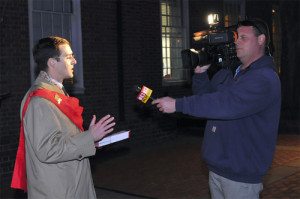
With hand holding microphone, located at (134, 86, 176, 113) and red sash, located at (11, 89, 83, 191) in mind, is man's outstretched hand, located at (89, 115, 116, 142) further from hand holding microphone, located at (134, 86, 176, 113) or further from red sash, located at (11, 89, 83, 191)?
hand holding microphone, located at (134, 86, 176, 113)

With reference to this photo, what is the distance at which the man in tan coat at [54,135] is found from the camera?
3.21m

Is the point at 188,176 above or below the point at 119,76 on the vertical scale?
below

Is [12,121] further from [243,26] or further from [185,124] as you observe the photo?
[185,124]

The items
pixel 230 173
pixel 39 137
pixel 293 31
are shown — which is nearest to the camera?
pixel 39 137

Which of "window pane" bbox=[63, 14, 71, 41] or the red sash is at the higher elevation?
"window pane" bbox=[63, 14, 71, 41]

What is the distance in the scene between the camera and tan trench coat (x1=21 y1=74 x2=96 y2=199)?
320 cm

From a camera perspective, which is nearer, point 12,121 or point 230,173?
point 230,173

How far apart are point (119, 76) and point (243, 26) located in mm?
7440

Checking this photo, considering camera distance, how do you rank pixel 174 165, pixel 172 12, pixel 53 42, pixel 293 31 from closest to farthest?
pixel 53 42 → pixel 174 165 → pixel 172 12 → pixel 293 31

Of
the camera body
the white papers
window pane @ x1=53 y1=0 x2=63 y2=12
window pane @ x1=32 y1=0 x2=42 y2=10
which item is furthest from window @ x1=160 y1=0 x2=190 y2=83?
the white papers

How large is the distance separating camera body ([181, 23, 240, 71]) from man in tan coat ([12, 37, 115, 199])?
51.1 inches

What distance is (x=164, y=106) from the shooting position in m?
3.56

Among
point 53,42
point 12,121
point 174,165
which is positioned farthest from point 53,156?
point 174,165

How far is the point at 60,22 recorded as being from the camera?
392 inches
